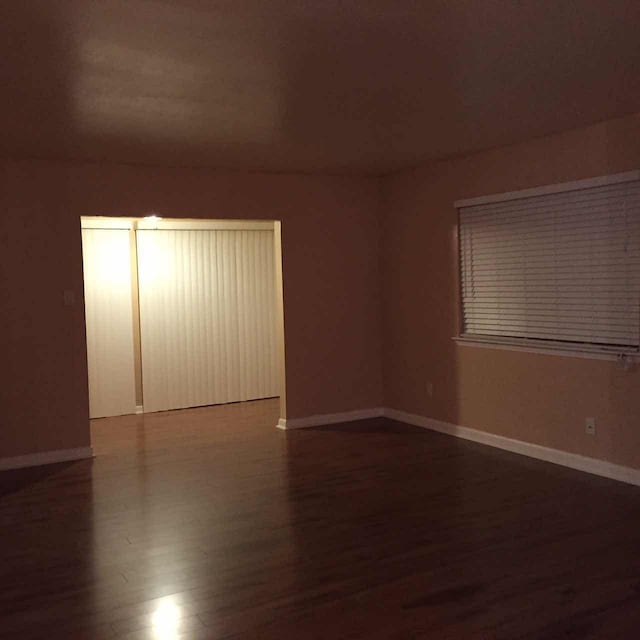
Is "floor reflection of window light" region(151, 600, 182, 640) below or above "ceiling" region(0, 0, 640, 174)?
below

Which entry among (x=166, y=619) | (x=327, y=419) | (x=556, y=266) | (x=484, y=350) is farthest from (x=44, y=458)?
(x=556, y=266)

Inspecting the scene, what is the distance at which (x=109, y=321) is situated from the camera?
7.67 metres

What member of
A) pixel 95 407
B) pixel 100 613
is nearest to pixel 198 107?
pixel 100 613

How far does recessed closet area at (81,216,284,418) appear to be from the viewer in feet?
25.0

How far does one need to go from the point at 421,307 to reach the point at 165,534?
135 inches

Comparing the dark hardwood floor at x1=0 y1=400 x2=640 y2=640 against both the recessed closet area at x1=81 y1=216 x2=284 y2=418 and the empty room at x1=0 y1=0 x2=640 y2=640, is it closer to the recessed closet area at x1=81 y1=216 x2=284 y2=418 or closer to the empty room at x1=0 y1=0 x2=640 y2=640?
the empty room at x1=0 y1=0 x2=640 y2=640

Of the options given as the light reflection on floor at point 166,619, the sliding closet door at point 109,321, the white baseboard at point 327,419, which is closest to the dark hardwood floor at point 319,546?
the light reflection on floor at point 166,619

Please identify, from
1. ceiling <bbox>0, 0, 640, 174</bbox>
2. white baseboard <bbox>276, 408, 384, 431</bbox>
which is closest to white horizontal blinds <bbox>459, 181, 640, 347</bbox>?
ceiling <bbox>0, 0, 640, 174</bbox>

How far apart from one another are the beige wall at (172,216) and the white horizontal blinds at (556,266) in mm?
1316

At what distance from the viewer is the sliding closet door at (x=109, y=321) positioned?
757 centimetres

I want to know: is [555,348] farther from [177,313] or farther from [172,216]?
[177,313]

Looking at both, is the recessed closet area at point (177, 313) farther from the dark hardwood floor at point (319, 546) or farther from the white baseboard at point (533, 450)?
the dark hardwood floor at point (319, 546)

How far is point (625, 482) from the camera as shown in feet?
15.5

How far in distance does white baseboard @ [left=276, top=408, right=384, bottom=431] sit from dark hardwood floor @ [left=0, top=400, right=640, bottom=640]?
31.9 inches
